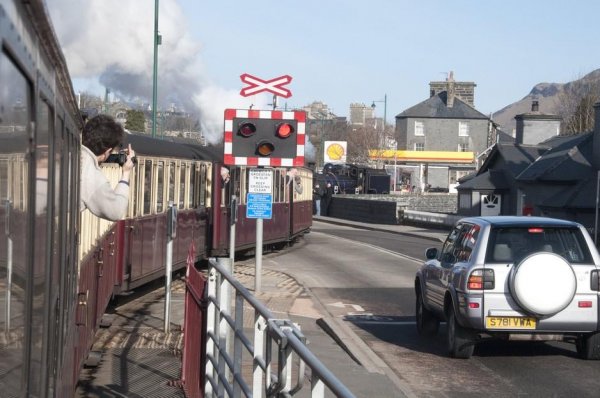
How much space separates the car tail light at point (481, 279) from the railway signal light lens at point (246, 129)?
5736 millimetres

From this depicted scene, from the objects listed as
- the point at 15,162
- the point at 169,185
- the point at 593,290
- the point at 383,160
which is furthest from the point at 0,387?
the point at 383,160

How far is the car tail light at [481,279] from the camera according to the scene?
36.2 feet

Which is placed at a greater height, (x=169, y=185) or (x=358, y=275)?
(x=169, y=185)

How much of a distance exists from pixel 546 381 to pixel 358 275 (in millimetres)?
12803

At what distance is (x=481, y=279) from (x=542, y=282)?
0.65 metres

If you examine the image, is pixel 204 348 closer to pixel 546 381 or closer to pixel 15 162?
pixel 546 381

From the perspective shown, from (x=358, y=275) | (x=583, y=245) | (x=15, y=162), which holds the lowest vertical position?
(x=358, y=275)

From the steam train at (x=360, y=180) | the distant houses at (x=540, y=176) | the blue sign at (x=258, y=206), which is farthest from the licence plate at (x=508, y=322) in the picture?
the steam train at (x=360, y=180)

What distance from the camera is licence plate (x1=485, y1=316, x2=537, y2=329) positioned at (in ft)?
36.1

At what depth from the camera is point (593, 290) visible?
11.1 m

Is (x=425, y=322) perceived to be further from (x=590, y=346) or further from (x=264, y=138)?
(x=264, y=138)

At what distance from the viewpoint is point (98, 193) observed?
19.9 feet

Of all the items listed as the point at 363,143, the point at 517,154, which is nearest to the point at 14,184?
the point at 517,154

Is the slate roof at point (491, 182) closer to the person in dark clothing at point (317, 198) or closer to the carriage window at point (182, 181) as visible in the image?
the person in dark clothing at point (317, 198)
